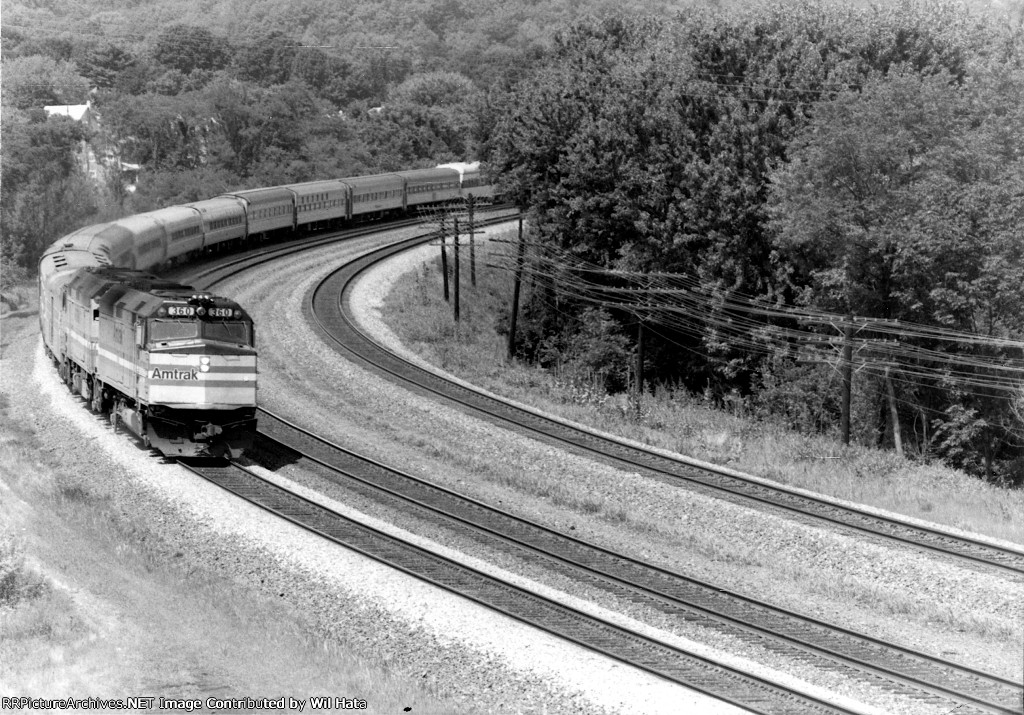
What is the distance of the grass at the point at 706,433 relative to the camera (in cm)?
2592

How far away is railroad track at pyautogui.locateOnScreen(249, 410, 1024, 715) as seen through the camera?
51.5 feet

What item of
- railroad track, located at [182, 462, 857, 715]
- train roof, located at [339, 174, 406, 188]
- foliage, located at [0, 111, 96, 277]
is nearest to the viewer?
railroad track, located at [182, 462, 857, 715]

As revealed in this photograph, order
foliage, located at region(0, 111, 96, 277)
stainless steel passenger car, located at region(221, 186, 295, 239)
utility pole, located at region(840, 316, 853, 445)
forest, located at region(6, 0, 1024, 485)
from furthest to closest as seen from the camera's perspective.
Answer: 1. foliage, located at region(0, 111, 96, 277)
2. stainless steel passenger car, located at region(221, 186, 295, 239)
3. forest, located at region(6, 0, 1024, 485)
4. utility pole, located at region(840, 316, 853, 445)

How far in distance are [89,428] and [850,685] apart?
66.3ft

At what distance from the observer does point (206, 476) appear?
82.5 feet

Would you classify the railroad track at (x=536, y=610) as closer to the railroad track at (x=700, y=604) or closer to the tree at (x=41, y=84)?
the railroad track at (x=700, y=604)

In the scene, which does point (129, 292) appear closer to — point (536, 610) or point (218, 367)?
point (218, 367)

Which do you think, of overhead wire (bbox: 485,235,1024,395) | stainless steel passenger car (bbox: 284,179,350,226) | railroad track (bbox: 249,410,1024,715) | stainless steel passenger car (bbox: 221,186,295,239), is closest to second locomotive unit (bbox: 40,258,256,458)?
railroad track (bbox: 249,410,1024,715)

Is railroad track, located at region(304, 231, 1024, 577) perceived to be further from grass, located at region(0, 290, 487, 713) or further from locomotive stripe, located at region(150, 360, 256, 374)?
grass, located at region(0, 290, 487, 713)

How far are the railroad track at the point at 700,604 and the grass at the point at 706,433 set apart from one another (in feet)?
9.37

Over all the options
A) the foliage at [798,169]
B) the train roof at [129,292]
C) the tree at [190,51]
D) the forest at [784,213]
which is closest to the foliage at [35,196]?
the forest at [784,213]

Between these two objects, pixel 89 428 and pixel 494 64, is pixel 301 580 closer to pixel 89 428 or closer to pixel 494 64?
pixel 89 428

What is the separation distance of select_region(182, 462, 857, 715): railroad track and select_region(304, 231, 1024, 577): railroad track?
7.30m

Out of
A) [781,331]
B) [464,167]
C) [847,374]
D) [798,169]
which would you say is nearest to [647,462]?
[847,374]
